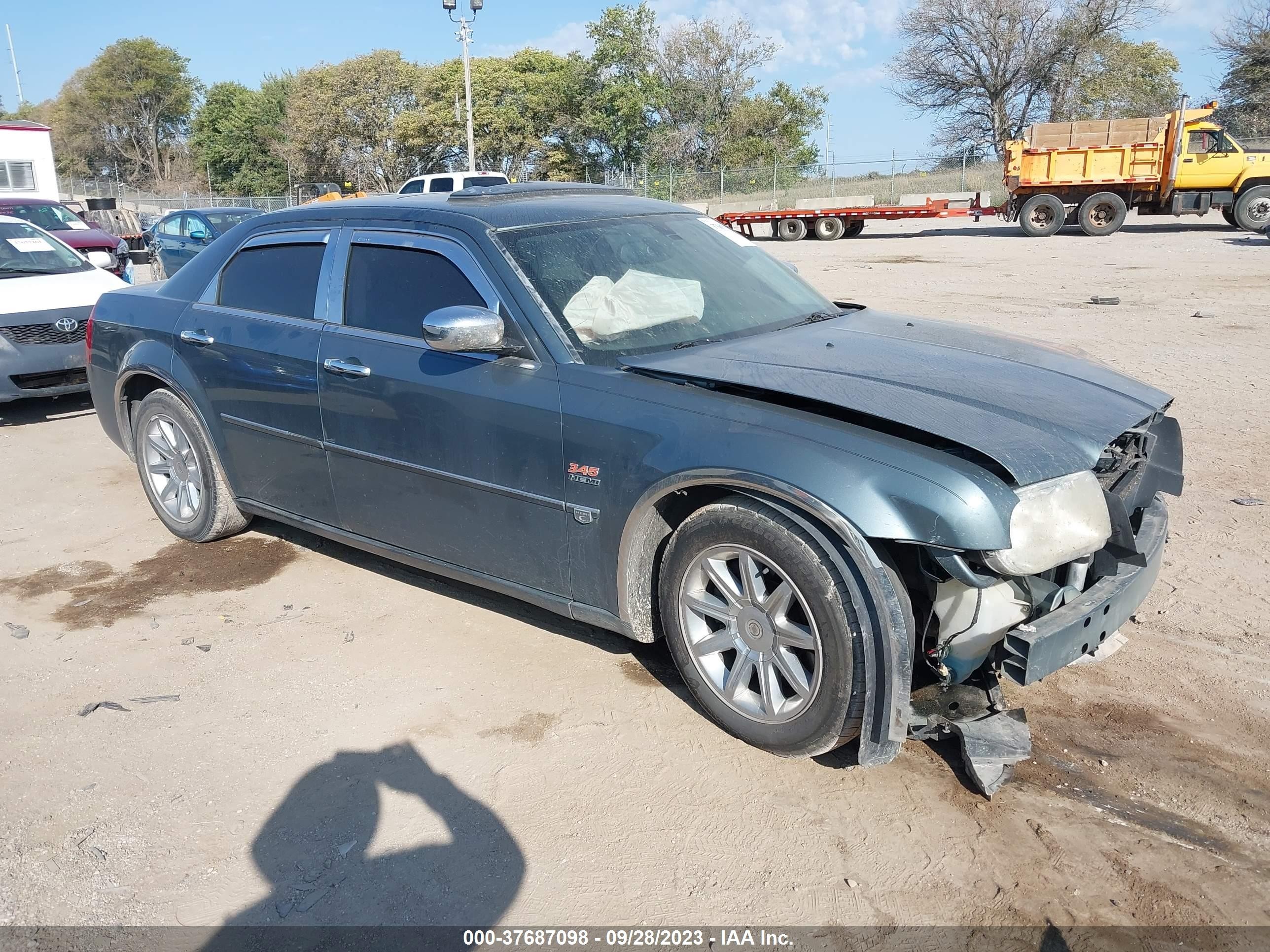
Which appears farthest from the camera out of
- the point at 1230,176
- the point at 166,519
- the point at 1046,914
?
the point at 1230,176

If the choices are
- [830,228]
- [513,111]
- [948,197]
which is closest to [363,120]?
[513,111]

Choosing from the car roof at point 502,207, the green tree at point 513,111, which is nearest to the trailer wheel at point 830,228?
the car roof at point 502,207

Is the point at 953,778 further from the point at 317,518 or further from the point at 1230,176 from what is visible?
the point at 1230,176

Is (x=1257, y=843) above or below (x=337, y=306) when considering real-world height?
below

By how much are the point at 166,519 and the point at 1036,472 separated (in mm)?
4574

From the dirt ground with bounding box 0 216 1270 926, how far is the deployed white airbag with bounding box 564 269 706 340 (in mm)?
1325

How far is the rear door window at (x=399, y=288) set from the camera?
3.87m

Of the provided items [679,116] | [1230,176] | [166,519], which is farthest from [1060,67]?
[166,519]

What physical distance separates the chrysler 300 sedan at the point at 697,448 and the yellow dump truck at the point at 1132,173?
22.8 m

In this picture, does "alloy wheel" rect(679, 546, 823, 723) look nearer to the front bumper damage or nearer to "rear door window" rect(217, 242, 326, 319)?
the front bumper damage

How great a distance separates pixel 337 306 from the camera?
168 inches

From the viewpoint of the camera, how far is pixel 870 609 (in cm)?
284

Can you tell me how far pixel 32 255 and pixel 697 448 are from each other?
8.61 m

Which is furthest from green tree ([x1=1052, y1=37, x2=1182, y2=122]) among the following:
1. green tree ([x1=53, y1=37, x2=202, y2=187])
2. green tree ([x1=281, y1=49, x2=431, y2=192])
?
green tree ([x1=53, y1=37, x2=202, y2=187])
